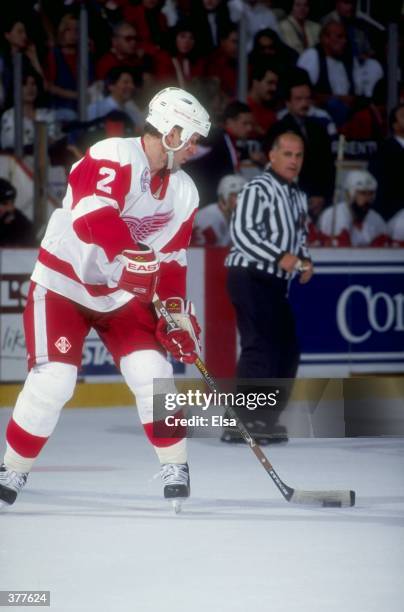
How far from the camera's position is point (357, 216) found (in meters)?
8.59

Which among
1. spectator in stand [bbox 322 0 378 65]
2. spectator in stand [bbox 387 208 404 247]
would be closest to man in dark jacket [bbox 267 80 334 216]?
spectator in stand [bbox 387 208 404 247]

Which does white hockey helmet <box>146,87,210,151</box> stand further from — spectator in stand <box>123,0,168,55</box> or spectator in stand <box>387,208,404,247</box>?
spectator in stand <box>123,0,168,55</box>

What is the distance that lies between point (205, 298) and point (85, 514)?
314 centimetres

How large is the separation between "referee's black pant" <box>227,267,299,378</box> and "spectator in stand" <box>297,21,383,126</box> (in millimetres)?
3395

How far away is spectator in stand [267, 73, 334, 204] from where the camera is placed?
8828 millimetres

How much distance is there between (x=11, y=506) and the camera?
189 inches

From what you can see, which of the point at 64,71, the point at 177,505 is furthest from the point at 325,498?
the point at 64,71

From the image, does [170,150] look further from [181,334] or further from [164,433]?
[164,433]

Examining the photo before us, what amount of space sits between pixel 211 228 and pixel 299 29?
2483 millimetres

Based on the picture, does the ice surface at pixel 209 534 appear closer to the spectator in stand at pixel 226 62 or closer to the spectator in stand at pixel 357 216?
the spectator in stand at pixel 357 216

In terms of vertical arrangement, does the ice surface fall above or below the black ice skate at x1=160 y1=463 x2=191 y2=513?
below

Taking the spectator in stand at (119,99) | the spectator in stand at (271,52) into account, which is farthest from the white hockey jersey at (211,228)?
the spectator in stand at (271,52)

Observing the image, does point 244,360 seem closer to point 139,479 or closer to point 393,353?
point 139,479

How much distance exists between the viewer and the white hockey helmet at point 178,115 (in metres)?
4.60
